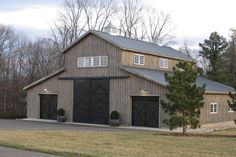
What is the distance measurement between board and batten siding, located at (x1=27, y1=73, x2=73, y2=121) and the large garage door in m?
0.83

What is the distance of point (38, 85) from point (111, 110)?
1033 cm

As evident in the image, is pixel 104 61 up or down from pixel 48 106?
up

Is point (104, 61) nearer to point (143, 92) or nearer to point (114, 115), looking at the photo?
point (114, 115)

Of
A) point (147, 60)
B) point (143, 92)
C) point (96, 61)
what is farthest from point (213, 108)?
point (96, 61)

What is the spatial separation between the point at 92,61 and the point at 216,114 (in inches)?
494

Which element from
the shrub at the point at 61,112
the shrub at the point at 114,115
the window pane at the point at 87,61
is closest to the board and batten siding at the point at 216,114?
the shrub at the point at 114,115

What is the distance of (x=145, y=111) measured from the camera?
117ft

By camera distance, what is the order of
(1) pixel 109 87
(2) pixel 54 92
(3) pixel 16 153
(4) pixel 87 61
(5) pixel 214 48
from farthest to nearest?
(5) pixel 214 48, (2) pixel 54 92, (4) pixel 87 61, (1) pixel 109 87, (3) pixel 16 153

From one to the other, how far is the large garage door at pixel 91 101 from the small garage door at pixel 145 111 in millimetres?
2919

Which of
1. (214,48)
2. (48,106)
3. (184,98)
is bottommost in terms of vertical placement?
(48,106)

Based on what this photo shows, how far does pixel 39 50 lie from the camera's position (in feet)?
237

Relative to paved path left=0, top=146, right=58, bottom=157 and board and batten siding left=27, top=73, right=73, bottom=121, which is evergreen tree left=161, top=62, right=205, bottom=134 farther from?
board and batten siding left=27, top=73, right=73, bottom=121

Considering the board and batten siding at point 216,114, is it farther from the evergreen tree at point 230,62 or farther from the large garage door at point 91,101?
the evergreen tree at point 230,62

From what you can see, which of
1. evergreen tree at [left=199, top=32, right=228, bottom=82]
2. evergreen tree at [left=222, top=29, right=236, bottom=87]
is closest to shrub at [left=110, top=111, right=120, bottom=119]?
evergreen tree at [left=222, top=29, right=236, bottom=87]
